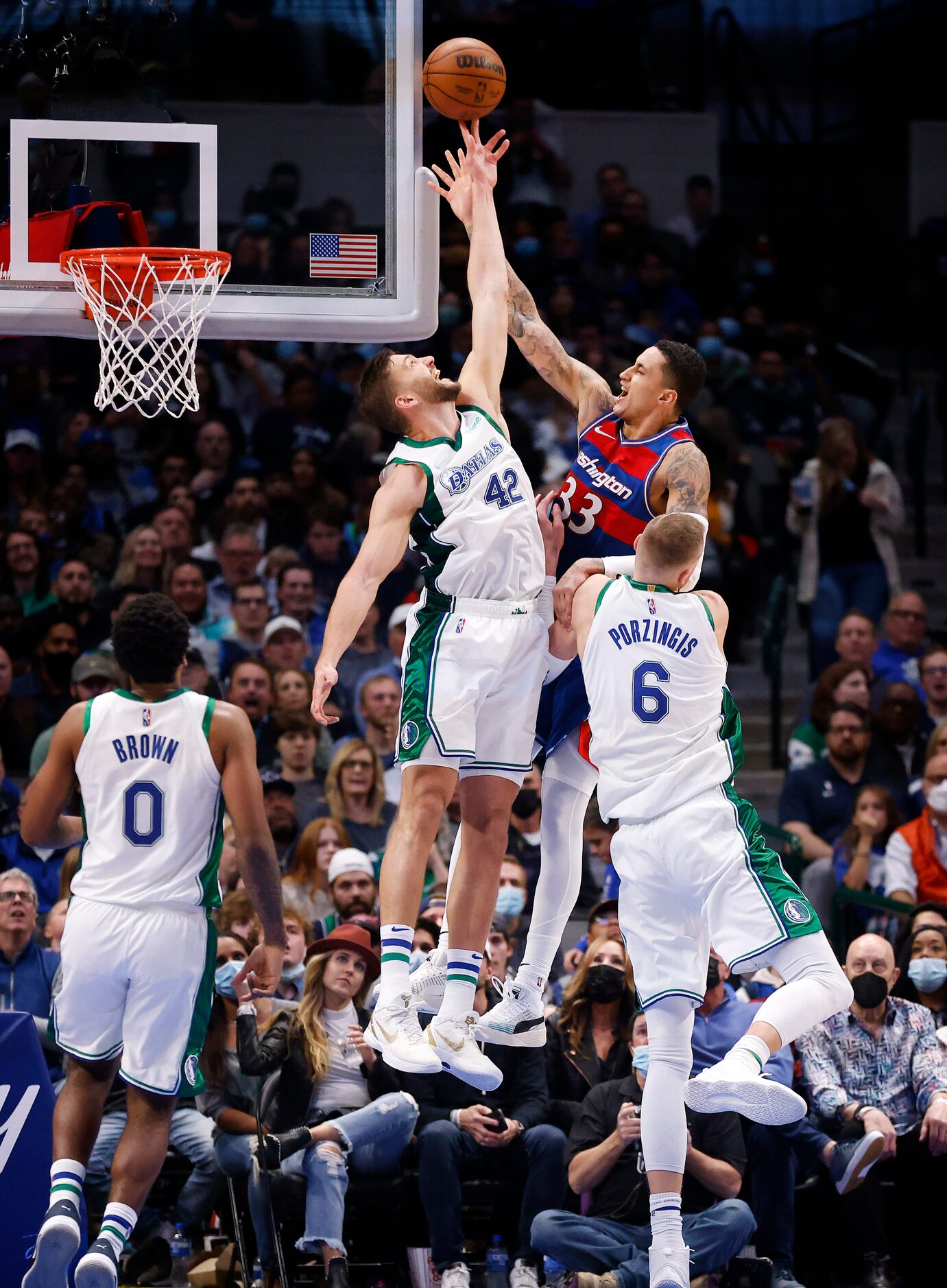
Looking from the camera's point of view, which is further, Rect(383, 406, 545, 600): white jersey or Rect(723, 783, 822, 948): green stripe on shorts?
Rect(383, 406, 545, 600): white jersey

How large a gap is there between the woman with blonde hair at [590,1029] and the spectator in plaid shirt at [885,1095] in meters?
0.86

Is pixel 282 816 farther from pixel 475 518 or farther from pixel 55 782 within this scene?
pixel 475 518

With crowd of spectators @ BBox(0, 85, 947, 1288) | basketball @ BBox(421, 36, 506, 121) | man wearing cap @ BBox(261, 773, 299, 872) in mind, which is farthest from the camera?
man wearing cap @ BBox(261, 773, 299, 872)

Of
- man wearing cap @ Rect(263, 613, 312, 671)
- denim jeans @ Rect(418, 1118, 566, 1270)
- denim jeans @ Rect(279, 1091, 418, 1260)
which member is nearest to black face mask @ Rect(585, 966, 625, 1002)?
denim jeans @ Rect(418, 1118, 566, 1270)

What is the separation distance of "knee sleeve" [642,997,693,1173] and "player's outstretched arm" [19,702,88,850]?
234 centimetres

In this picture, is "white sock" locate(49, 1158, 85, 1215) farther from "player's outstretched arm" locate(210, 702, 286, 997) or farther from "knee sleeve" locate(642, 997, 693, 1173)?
"knee sleeve" locate(642, 997, 693, 1173)

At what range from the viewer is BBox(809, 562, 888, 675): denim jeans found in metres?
12.9

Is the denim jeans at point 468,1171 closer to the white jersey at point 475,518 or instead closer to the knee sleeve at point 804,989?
the knee sleeve at point 804,989

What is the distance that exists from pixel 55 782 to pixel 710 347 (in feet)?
29.2

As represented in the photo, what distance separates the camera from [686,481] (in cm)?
684

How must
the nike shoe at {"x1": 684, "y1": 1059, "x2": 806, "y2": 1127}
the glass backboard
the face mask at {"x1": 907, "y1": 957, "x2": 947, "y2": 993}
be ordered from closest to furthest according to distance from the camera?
the nike shoe at {"x1": 684, "y1": 1059, "x2": 806, "y2": 1127}, the glass backboard, the face mask at {"x1": 907, "y1": 957, "x2": 947, "y2": 993}

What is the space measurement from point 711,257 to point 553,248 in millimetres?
1451

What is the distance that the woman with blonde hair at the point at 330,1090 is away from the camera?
8219mm

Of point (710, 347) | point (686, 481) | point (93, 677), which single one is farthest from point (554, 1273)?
point (710, 347)
